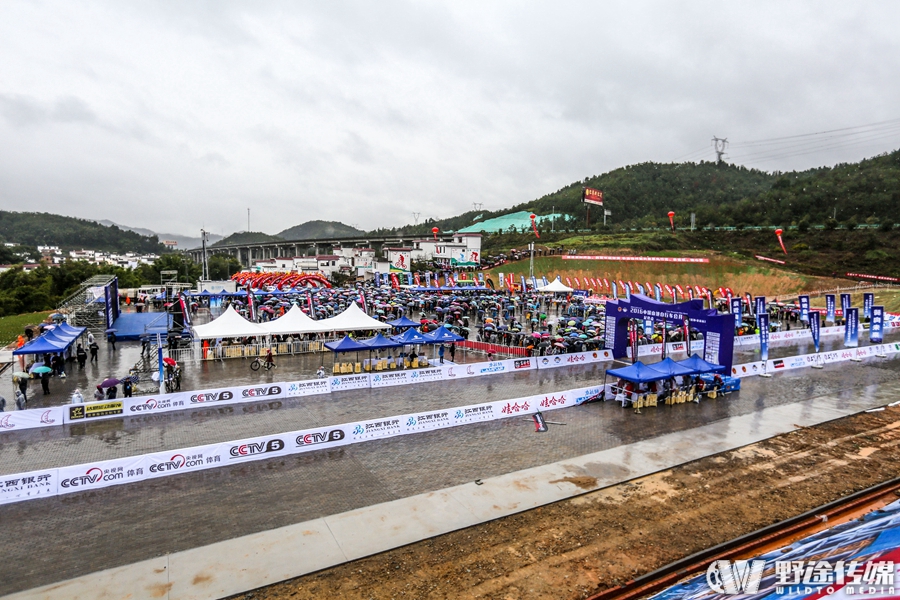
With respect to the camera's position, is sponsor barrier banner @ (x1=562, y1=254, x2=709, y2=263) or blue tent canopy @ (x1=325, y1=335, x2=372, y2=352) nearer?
blue tent canopy @ (x1=325, y1=335, x2=372, y2=352)

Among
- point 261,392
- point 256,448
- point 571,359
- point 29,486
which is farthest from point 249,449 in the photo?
point 571,359

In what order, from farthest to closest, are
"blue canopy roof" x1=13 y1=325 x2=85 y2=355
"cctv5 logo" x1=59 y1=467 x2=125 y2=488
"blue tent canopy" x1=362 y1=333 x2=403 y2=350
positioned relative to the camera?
"blue tent canopy" x1=362 y1=333 x2=403 y2=350 < "blue canopy roof" x1=13 y1=325 x2=85 y2=355 < "cctv5 logo" x1=59 y1=467 x2=125 y2=488

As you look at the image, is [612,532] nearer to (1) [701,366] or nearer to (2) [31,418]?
(1) [701,366]

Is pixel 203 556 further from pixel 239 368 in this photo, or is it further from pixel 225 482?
pixel 239 368

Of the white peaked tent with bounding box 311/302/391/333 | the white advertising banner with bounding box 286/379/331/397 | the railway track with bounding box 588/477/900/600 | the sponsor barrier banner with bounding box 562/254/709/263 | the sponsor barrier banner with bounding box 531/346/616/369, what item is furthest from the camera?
the sponsor barrier banner with bounding box 562/254/709/263

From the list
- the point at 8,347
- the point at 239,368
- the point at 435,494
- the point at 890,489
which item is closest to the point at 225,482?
the point at 435,494

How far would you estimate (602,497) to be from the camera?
11703 millimetres

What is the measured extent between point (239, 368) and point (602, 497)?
19.0 meters

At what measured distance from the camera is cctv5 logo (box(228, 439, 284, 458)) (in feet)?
44.3

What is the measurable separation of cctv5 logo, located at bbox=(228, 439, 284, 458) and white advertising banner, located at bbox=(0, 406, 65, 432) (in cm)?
743

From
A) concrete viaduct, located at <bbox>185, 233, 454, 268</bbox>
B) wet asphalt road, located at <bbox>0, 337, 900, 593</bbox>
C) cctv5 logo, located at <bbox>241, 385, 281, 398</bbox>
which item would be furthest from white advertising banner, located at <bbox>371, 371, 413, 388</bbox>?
concrete viaduct, located at <bbox>185, 233, 454, 268</bbox>

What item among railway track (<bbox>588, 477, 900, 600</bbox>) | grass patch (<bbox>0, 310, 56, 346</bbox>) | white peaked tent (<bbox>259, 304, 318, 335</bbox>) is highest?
white peaked tent (<bbox>259, 304, 318, 335</bbox>)

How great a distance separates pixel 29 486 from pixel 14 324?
132 feet

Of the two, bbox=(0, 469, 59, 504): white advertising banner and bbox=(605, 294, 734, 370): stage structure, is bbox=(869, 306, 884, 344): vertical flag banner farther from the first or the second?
bbox=(0, 469, 59, 504): white advertising banner
